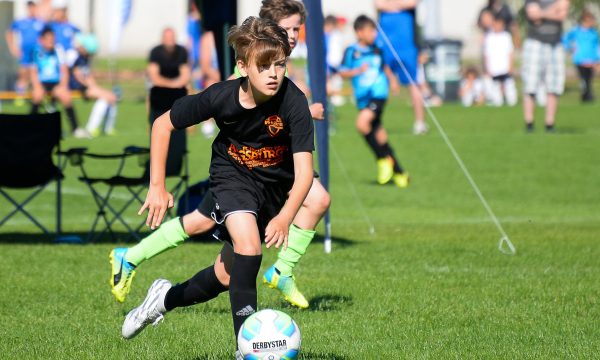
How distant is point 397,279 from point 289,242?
5.01 feet

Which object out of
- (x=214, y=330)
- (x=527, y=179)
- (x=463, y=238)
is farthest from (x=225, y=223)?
(x=527, y=179)

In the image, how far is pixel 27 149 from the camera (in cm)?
1086

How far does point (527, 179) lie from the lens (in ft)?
54.5

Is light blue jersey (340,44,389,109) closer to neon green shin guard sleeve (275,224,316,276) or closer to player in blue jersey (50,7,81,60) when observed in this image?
neon green shin guard sleeve (275,224,316,276)

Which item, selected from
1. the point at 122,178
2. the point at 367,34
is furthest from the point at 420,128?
the point at 122,178

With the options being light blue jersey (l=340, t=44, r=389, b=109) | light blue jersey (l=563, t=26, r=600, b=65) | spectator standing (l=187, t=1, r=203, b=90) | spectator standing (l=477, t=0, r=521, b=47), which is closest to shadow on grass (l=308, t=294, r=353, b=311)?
light blue jersey (l=340, t=44, r=389, b=109)

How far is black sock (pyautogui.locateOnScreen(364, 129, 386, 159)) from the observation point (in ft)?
50.3

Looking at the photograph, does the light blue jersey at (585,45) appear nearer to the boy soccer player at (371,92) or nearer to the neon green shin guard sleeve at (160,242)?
the boy soccer player at (371,92)

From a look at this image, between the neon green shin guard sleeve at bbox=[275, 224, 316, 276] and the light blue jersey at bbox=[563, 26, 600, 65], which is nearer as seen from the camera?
the neon green shin guard sleeve at bbox=[275, 224, 316, 276]

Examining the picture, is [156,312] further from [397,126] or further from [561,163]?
[397,126]

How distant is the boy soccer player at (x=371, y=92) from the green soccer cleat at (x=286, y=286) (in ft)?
26.1

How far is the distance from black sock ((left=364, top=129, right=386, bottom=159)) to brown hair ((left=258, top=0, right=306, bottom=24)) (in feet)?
24.2

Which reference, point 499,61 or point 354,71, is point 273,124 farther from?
point 499,61

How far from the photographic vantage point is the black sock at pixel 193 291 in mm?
6246
